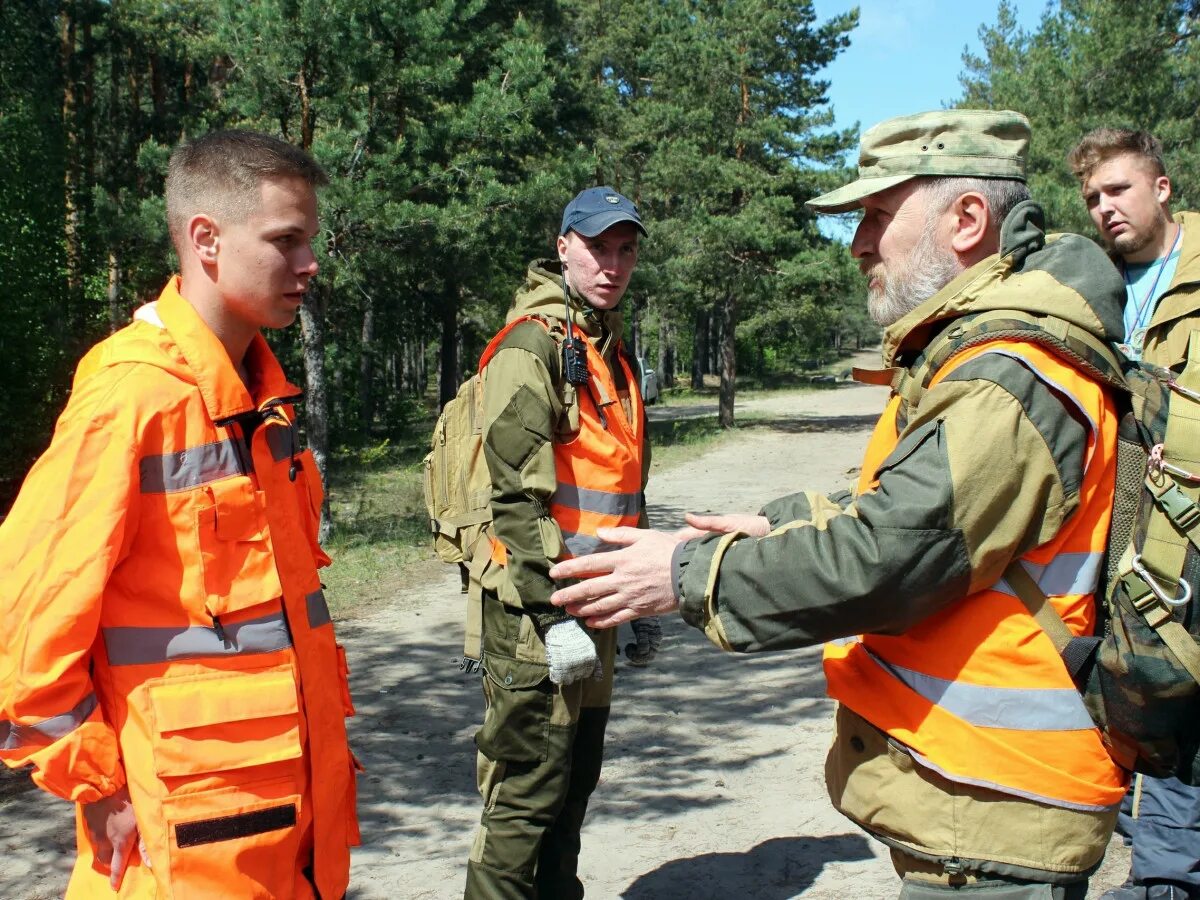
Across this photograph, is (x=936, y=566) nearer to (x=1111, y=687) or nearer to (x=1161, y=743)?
(x=1111, y=687)

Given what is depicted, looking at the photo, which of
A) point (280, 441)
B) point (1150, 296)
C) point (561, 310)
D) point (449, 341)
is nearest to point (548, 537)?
point (561, 310)

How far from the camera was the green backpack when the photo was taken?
5.91 ft

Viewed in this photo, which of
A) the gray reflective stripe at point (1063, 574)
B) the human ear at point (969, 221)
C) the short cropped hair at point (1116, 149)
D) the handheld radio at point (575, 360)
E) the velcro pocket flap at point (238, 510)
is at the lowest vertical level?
the gray reflective stripe at point (1063, 574)

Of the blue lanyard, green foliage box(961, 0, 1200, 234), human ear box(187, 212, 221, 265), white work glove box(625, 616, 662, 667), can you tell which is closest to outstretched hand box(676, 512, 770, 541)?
human ear box(187, 212, 221, 265)

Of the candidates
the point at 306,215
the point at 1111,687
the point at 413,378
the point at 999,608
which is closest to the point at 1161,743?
the point at 1111,687

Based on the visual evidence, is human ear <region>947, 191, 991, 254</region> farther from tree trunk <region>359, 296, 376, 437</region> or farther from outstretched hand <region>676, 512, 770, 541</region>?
tree trunk <region>359, 296, 376, 437</region>

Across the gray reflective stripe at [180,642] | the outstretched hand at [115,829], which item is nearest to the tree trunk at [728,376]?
the gray reflective stripe at [180,642]

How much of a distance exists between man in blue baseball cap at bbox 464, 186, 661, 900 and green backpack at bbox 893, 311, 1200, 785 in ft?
5.06

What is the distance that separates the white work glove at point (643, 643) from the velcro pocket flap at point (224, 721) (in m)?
1.75

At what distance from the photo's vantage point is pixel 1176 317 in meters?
3.60

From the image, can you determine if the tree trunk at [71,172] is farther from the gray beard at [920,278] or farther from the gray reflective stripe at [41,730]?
the gray beard at [920,278]

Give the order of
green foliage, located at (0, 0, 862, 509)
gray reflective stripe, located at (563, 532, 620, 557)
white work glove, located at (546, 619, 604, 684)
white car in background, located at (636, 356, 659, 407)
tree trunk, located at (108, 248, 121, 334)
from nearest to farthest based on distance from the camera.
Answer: white work glove, located at (546, 619, 604, 684) < gray reflective stripe, located at (563, 532, 620, 557) < white car in background, located at (636, 356, 659, 407) < green foliage, located at (0, 0, 862, 509) < tree trunk, located at (108, 248, 121, 334)

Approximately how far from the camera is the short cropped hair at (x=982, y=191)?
2.13 metres

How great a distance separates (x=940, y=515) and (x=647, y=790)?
327cm
